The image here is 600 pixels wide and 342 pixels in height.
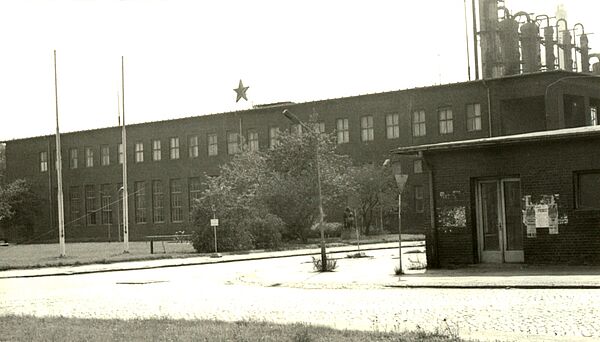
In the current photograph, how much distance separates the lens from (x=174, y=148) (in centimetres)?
8012

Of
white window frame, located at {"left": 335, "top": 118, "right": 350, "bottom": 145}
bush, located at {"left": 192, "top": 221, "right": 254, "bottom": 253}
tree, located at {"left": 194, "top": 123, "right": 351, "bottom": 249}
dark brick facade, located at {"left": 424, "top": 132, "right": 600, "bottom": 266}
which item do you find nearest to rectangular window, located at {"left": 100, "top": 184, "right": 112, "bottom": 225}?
white window frame, located at {"left": 335, "top": 118, "right": 350, "bottom": 145}

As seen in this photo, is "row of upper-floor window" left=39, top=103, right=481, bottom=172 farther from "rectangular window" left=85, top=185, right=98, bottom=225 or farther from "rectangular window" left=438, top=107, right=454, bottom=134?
"rectangular window" left=85, top=185, right=98, bottom=225

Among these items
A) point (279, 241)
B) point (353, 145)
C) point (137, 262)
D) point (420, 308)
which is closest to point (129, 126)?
point (353, 145)

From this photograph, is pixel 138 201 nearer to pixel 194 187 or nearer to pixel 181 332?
pixel 194 187

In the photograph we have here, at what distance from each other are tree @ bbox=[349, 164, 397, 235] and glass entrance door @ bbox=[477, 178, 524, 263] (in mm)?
36328

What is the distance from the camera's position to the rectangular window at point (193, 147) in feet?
258

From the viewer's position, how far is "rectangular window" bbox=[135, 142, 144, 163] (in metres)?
82.3

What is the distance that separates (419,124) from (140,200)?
1126 inches

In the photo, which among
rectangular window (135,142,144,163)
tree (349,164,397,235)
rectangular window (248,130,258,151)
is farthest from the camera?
rectangular window (135,142,144,163)

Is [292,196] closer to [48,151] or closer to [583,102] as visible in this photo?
[583,102]

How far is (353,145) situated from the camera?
68.8m

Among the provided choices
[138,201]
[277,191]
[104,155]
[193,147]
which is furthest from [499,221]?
[104,155]

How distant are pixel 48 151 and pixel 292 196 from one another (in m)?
42.3

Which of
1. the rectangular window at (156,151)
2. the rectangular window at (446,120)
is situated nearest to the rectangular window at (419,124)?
A: the rectangular window at (446,120)
